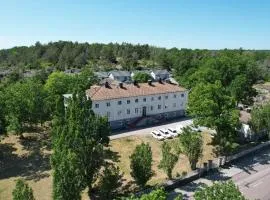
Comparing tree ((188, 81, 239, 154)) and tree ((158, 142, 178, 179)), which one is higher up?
tree ((188, 81, 239, 154))

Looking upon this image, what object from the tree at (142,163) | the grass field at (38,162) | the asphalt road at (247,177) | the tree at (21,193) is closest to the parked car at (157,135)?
the grass field at (38,162)

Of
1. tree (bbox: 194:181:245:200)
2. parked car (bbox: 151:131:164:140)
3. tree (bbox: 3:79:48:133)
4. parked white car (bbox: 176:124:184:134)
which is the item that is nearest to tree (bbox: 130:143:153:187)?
tree (bbox: 194:181:245:200)

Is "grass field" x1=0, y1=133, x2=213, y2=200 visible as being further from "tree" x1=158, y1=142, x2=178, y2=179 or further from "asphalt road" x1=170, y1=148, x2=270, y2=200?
"asphalt road" x1=170, y1=148, x2=270, y2=200

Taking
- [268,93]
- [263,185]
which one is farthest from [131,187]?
[268,93]

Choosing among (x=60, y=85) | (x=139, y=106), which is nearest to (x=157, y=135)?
(x=139, y=106)

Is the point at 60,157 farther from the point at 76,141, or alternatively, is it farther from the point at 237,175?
the point at 237,175

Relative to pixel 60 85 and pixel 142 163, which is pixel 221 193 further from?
pixel 60 85

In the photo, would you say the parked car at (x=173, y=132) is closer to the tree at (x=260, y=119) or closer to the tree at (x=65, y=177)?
the tree at (x=260, y=119)
